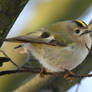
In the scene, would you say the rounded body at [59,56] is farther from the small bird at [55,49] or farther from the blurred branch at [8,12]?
the blurred branch at [8,12]

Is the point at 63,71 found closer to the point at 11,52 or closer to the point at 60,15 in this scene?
the point at 11,52

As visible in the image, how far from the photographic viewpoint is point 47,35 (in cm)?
137

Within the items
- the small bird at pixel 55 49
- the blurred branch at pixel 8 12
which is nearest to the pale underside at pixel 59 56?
the small bird at pixel 55 49

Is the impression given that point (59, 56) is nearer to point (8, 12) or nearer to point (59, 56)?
point (59, 56)

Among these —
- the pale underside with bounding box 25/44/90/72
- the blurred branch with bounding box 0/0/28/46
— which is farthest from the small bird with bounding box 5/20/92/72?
the blurred branch with bounding box 0/0/28/46

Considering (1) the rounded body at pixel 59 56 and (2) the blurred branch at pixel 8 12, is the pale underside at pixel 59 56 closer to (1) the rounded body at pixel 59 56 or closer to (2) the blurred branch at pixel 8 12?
(1) the rounded body at pixel 59 56

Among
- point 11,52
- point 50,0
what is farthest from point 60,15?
point 11,52

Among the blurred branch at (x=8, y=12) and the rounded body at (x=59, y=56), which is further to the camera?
the rounded body at (x=59, y=56)

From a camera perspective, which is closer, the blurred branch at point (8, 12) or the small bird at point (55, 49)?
the blurred branch at point (8, 12)

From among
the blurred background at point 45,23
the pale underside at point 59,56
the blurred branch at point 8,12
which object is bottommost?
the blurred background at point 45,23

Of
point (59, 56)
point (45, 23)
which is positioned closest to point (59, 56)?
point (59, 56)

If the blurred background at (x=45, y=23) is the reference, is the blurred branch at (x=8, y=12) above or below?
above

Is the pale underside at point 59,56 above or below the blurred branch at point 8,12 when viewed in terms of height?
below

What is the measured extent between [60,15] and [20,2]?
3.72ft
